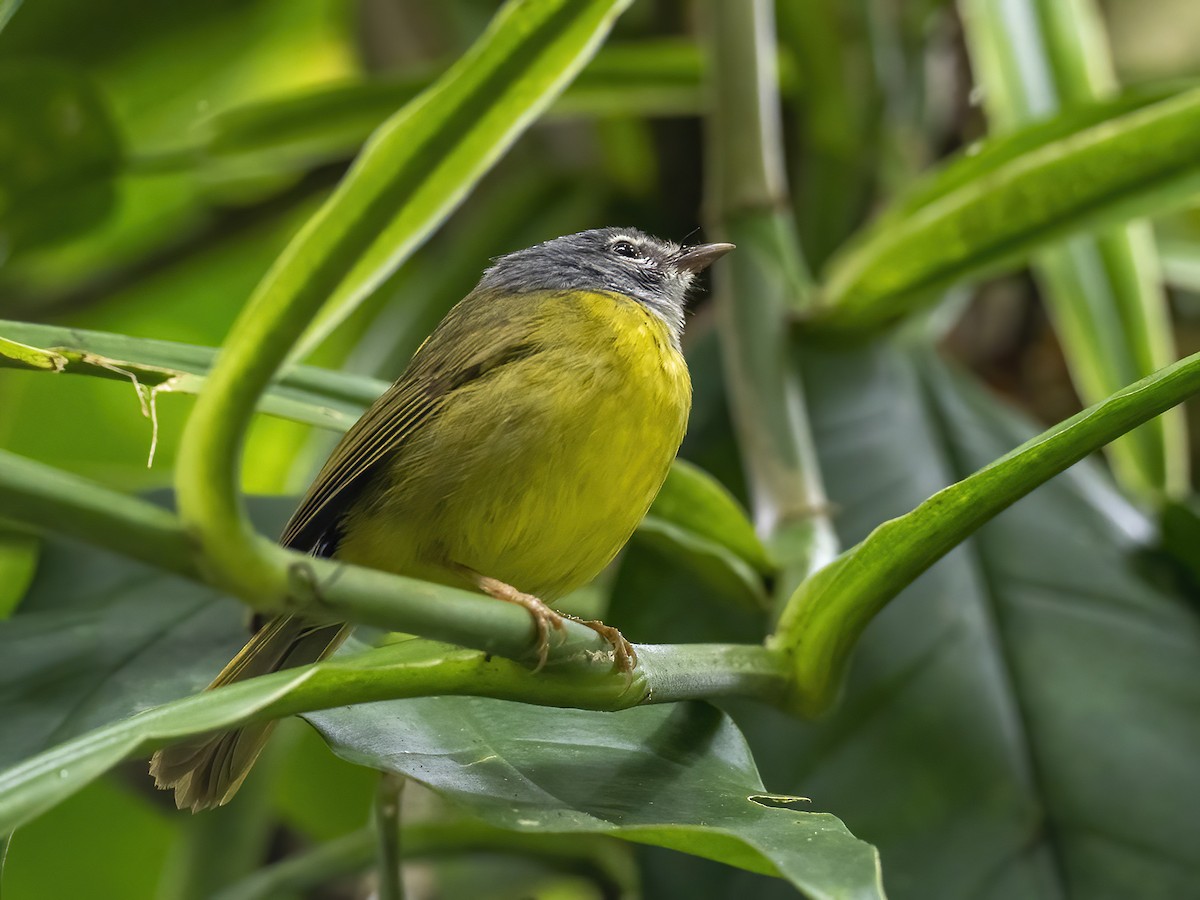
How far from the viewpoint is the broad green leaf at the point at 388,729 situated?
0.81 m

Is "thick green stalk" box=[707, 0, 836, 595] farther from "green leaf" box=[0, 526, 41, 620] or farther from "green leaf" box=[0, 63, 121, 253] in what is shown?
"green leaf" box=[0, 63, 121, 253]

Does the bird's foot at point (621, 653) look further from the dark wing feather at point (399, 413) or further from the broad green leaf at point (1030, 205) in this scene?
the broad green leaf at point (1030, 205)

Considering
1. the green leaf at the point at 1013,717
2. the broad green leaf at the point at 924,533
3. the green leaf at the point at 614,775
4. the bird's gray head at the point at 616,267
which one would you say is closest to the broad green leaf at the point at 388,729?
the green leaf at the point at 614,775

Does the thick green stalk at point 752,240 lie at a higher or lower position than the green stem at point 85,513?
lower

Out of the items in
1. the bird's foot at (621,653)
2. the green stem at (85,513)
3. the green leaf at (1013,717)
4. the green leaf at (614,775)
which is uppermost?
the green stem at (85,513)

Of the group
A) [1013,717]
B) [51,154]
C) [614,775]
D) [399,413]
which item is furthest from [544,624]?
[51,154]

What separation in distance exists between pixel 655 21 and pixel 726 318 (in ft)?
3.73

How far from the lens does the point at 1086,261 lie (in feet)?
6.41

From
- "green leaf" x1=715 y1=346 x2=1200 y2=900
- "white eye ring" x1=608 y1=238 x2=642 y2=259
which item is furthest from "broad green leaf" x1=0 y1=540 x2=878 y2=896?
"white eye ring" x1=608 y1=238 x2=642 y2=259

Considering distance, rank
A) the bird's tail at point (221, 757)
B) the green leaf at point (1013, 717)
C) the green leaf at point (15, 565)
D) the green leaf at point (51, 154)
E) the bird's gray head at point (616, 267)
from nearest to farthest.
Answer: the bird's tail at point (221, 757) < the green leaf at point (1013, 717) < the green leaf at point (15, 565) < the bird's gray head at point (616, 267) < the green leaf at point (51, 154)

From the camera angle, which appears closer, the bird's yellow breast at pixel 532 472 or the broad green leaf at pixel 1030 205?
the bird's yellow breast at pixel 532 472

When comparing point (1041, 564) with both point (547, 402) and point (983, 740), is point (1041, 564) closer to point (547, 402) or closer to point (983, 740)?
point (983, 740)

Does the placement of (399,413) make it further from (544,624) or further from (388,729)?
(544,624)

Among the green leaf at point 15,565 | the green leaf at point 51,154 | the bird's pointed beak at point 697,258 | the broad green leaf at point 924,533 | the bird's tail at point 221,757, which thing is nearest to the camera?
the broad green leaf at point 924,533
